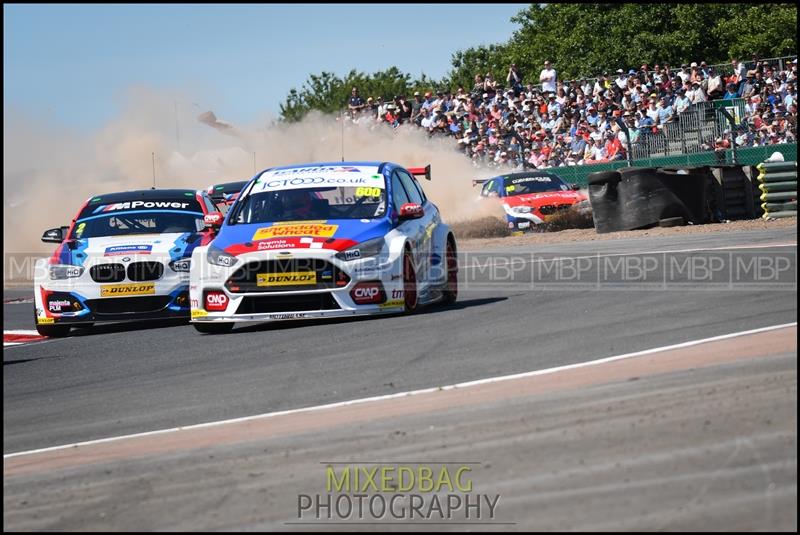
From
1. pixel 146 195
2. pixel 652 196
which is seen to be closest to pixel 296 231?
pixel 146 195

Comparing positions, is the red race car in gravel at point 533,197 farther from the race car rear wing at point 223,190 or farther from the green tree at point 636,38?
the green tree at point 636,38

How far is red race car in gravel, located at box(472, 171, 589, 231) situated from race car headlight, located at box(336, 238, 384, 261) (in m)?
12.6

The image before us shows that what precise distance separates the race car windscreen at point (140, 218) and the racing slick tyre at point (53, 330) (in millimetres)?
1006

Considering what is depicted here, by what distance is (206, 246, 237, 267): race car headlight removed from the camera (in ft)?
35.4

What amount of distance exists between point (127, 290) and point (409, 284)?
3149mm

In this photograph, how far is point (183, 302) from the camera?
1238 cm

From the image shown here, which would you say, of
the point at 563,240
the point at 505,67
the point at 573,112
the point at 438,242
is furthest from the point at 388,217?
the point at 505,67

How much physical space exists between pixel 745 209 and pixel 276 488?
56.4ft

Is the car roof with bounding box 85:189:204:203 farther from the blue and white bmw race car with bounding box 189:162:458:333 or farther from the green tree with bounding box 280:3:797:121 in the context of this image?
the green tree with bounding box 280:3:797:121

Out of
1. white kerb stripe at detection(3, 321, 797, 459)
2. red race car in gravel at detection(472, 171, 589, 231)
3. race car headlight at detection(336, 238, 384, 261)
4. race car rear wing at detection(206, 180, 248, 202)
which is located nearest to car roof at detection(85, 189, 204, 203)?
race car headlight at detection(336, 238, 384, 261)

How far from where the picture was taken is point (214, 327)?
37.0 feet

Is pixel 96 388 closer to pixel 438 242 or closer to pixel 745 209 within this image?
pixel 438 242

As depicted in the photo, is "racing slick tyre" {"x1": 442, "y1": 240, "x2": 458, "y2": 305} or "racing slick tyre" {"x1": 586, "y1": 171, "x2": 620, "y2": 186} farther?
"racing slick tyre" {"x1": 586, "y1": 171, "x2": 620, "y2": 186}

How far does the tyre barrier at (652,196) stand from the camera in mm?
19873
